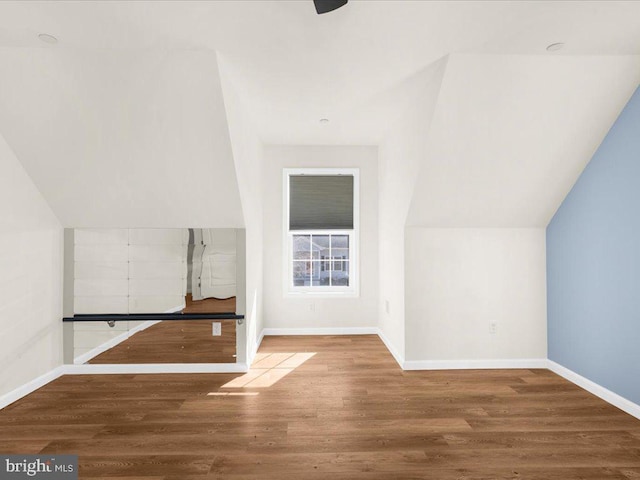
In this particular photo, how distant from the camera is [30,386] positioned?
3.27m

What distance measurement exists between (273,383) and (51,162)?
9.04ft

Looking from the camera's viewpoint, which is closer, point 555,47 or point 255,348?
point 555,47

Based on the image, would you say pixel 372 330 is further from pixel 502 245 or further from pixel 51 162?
pixel 51 162

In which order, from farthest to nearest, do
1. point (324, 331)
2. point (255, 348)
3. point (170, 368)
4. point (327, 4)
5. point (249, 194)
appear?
point (324, 331), point (255, 348), point (249, 194), point (170, 368), point (327, 4)

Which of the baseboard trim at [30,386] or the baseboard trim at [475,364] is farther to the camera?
the baseboard trim at [475,364]

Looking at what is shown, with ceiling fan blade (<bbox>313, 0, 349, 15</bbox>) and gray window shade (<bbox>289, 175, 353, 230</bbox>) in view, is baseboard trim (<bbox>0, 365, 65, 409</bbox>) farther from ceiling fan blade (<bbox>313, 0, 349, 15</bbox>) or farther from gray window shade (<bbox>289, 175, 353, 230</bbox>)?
ceiling fan blade (<bbox>313, 0, 349, 15</bbox>)

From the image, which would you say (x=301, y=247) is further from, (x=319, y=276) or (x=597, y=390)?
(x=597, y=390)

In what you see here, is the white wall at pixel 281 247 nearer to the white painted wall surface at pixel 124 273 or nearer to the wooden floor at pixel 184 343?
the wooden floor at pixel 184 343

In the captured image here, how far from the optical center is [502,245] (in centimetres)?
394

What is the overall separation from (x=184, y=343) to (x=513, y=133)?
12.1ft

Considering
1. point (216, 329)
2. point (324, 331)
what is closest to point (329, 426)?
point (216, 329)

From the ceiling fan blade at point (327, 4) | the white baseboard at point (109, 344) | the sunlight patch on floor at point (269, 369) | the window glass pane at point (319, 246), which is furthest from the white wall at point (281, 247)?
the ceiling fan blade at point (327, 4)

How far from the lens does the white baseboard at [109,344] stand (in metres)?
3.77

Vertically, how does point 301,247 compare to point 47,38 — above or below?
below
